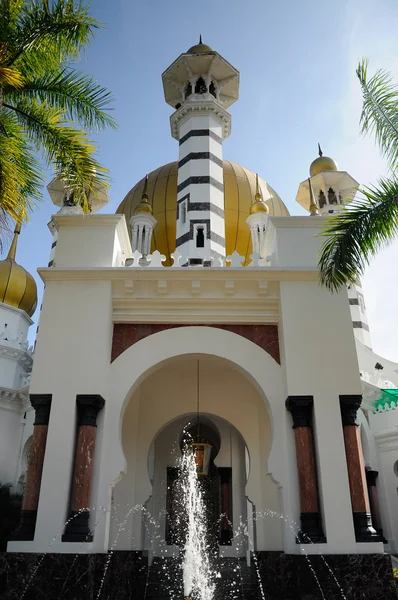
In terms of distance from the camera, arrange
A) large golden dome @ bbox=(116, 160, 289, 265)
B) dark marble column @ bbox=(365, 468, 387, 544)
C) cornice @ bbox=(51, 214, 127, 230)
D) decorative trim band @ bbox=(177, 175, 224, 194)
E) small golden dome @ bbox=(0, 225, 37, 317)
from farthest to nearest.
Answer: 1. small golden dome @ bbox=(0, 225, 37, 317)
2. large golden dome @ bbox=(116, 160, 289, 265)
3. dark marble column @ bbox=(365, 468, 387, 544)
4. decorative trim band @ bbox=(177, 175, 224, 194)
5. cornice @ bbox=(51, 214, 127, 230)

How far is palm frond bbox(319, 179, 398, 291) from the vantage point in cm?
734

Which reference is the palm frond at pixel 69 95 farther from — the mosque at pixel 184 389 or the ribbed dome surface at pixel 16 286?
the ribbed dome surface at pixel 16 286

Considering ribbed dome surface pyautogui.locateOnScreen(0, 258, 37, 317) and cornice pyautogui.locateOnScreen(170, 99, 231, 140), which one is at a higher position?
cornice pyautogui.locateOnScreen(170, 99, 231, 140)

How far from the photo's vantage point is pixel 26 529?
6.86 metres

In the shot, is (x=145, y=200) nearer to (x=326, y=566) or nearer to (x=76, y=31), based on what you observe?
(x=76, y=31)

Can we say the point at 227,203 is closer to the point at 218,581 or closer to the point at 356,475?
the point at 218,581

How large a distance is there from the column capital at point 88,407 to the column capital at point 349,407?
3524 millimetres

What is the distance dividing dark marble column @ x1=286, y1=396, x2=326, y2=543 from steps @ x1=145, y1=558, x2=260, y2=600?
217 cm

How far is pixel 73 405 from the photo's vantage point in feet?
24.5

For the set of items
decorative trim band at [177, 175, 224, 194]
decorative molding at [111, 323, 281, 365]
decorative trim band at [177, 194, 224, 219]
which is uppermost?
decorative trim band at [177, 175, 224, 194]

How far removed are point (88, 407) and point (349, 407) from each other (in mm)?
3767

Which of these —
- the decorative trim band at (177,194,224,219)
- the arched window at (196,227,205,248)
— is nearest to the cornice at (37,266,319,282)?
the arched window at (196,227,205,248)

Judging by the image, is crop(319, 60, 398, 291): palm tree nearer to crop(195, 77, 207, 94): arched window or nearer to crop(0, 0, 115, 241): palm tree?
crop(0, 0, 115, 241): palm tree

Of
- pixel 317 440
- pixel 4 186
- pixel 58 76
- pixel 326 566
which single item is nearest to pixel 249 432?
pixel 317 440
